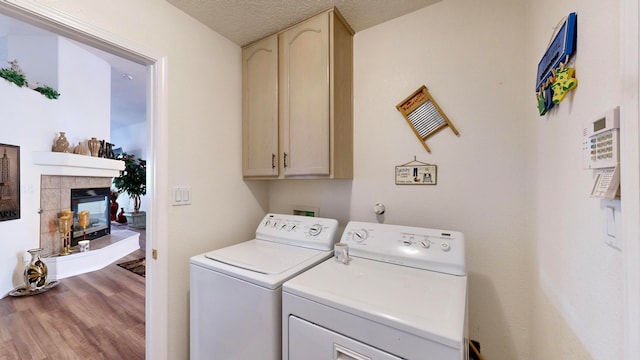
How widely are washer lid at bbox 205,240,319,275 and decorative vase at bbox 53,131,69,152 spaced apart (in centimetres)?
351

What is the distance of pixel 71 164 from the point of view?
3.34m

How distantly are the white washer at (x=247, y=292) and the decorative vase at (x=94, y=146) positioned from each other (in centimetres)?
394

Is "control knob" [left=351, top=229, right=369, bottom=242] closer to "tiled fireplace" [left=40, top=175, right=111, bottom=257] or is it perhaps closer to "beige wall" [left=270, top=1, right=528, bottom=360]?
"beige wall" [left=270, top=1, right=528, bottom=360]

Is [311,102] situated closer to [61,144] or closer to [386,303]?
[386,303]

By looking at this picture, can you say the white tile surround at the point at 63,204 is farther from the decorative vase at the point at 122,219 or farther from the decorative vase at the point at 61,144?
A: the decorative vase at the point at 122,219

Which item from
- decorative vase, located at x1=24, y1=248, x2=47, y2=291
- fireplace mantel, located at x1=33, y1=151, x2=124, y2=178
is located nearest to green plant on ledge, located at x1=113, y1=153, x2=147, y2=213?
fireplace mantel, located at x1=33, y1=151, x2=124, y2=178

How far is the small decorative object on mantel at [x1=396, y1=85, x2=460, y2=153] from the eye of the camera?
55.2 inches

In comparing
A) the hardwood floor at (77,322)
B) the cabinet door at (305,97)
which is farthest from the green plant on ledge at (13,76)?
the cabinet door at (305,97)

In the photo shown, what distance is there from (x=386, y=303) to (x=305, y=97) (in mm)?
1225

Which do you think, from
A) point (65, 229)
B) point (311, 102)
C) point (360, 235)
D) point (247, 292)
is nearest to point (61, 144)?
point (65, 229)

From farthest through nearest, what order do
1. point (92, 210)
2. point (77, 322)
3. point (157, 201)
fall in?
point (92, 210), point (77, 322), point (157, 201)

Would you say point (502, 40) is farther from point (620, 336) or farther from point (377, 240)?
point (620, 336)

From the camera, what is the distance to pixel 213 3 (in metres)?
1.40

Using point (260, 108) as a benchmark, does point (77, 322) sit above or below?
below
